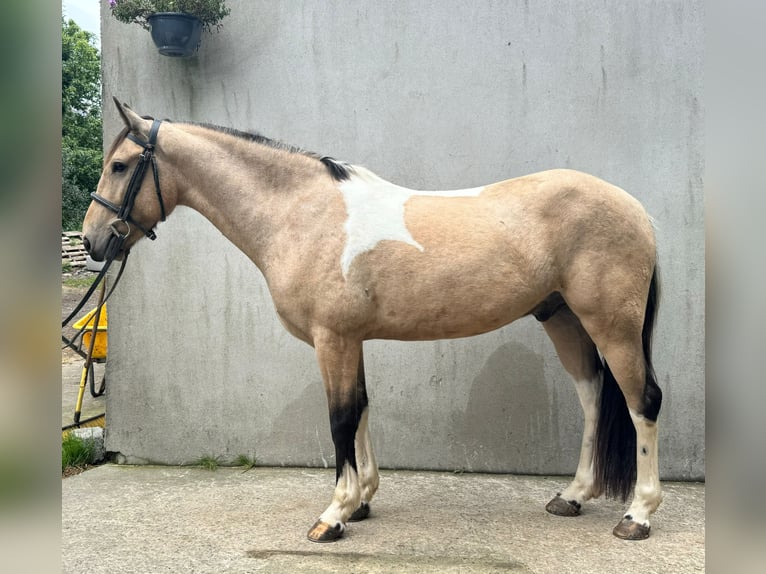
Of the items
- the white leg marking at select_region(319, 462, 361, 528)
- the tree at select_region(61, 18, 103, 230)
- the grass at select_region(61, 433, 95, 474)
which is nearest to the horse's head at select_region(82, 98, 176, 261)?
the white leg marking at select_region(319, 462, 361, 528)

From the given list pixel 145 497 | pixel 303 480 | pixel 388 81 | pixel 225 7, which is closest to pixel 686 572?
pixel 303 480

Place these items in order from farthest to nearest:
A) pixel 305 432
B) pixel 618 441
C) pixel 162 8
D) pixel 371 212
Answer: pixel 305 432 < pixel 162 8 < pixel 618 441 < pixel 371 212

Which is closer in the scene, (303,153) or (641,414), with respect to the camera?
(641,414)

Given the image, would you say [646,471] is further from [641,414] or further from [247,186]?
[247,186]

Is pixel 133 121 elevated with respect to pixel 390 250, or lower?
elevated

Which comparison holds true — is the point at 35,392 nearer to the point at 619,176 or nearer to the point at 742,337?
the point at 742,337

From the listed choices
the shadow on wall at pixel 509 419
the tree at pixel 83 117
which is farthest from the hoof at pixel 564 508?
the tree at pixel 83 117

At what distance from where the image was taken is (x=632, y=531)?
9.28ft

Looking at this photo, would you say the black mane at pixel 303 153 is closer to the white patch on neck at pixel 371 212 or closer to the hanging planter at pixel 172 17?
the white patch on neck at pixel 371 212

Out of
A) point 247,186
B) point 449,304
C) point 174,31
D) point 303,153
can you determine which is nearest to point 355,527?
point 449,304

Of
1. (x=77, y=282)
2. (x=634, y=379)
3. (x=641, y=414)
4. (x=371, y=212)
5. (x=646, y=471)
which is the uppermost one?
(x=371, y=212)

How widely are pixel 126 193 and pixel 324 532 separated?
184 centimetres

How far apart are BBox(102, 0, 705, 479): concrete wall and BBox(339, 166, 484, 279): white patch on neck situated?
2.85 feet

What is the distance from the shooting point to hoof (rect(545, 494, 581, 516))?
→ 3.15m
